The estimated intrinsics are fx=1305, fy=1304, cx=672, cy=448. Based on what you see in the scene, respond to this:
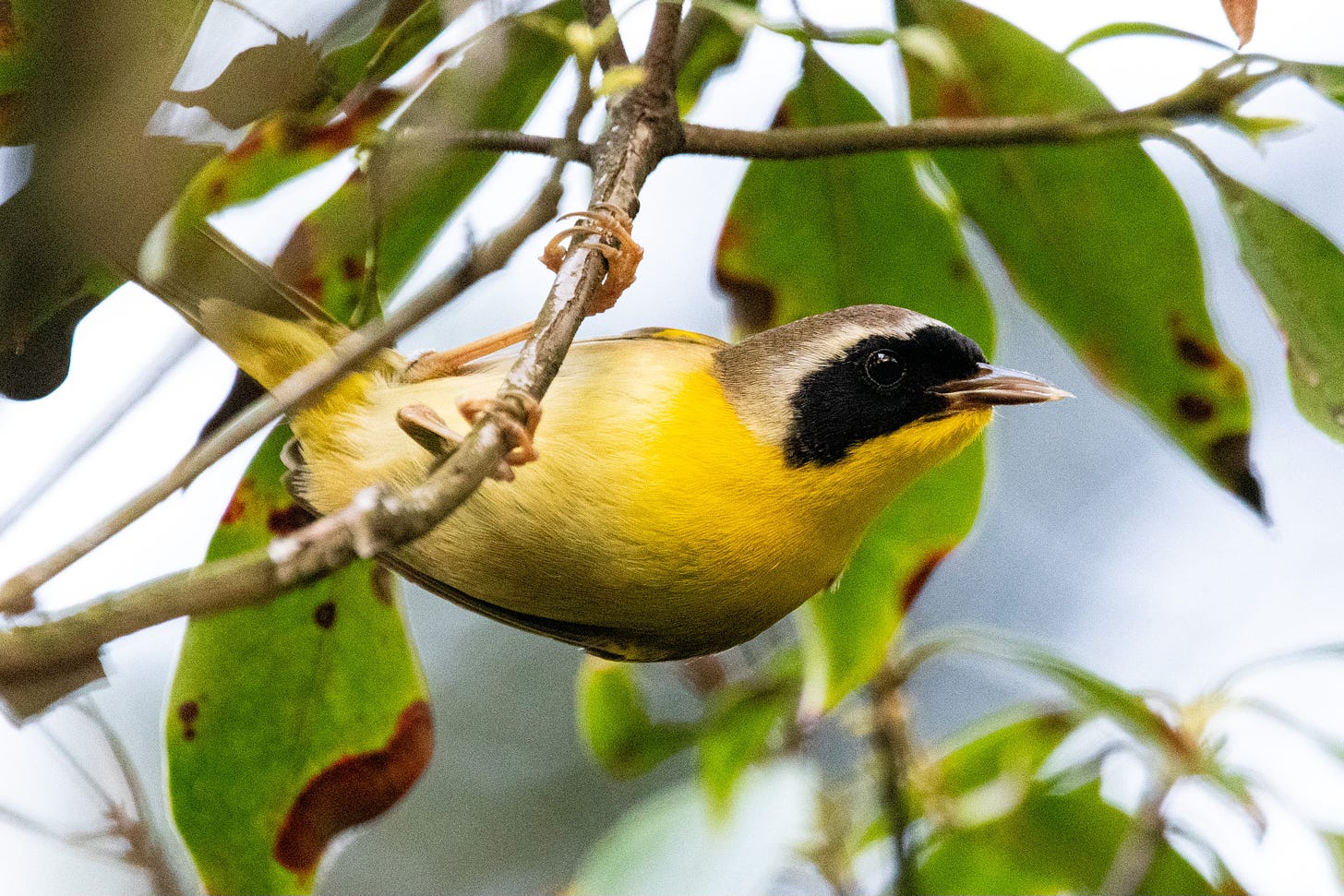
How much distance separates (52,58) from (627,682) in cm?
222

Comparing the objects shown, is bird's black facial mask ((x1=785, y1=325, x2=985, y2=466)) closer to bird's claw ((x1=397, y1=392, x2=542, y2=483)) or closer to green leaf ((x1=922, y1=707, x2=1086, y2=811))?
bird's claw ((x1=397, y1=392, x2=542, y2=483))

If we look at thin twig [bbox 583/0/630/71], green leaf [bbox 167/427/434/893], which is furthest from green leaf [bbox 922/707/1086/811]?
thin twig [bbox 583/0/630/71]

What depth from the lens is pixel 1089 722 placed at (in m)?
2.90

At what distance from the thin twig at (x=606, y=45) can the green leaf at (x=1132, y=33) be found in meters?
0.96

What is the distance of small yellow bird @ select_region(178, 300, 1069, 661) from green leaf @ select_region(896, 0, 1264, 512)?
9.8 inches

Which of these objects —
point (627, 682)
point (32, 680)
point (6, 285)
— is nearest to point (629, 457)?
point (627, 682)

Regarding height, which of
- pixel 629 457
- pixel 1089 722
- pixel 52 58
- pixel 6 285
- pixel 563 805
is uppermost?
pixel 52 58

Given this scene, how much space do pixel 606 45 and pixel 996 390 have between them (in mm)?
1021

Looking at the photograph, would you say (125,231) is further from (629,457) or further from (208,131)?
(629,457)

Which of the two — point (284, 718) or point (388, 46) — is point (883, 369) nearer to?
point (388, 46)

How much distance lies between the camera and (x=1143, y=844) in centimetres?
266

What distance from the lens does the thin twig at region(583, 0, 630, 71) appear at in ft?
7.77

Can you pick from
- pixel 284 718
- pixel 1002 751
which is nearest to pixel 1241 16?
pixel 1002 751

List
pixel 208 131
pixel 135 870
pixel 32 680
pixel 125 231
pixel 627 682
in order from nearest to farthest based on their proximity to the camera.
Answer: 1. pixel 32 680
2. pixel 125 231
3. pixel 208 131
4. pixel 135 870
5. pixel 627 682
